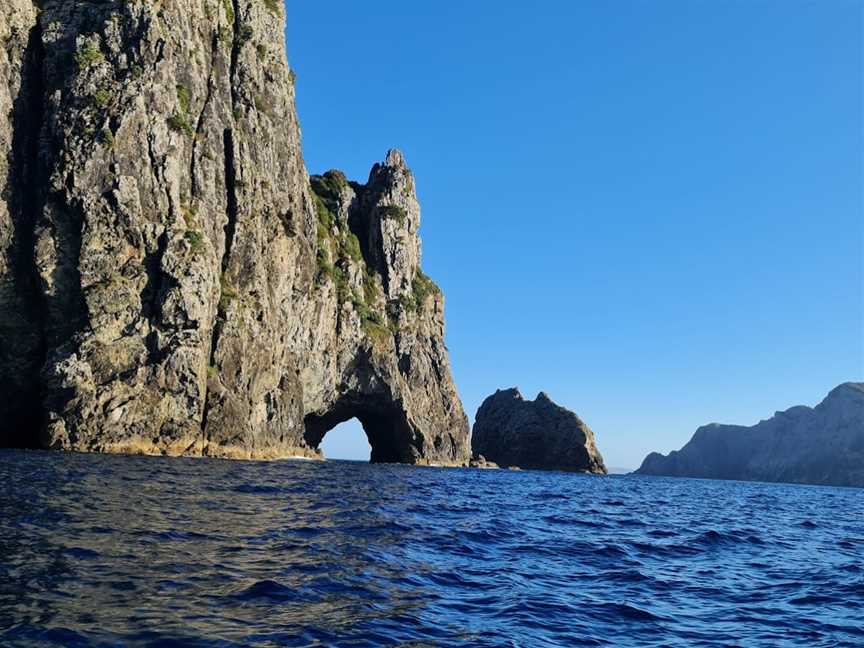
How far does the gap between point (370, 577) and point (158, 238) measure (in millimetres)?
55022

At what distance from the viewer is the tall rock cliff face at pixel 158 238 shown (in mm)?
54594

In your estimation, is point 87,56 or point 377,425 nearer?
point 87,56

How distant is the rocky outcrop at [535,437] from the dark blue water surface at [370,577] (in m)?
103

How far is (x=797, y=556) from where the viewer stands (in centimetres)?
2136

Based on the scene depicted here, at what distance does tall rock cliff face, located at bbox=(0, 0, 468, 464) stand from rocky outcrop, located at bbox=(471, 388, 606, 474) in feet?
184

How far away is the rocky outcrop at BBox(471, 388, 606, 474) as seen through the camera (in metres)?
127

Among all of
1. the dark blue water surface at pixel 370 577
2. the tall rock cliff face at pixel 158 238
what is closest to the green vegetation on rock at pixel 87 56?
the tall rock cliff face at pixel 158 238

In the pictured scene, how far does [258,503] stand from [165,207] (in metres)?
47.5

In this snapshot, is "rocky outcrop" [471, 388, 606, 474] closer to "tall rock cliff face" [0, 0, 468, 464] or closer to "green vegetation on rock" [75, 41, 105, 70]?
"tall rock cliff face" [0, 0, 468, 464]

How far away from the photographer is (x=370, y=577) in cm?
1320

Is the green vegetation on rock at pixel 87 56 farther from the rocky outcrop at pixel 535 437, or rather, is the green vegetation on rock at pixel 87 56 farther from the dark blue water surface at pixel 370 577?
the rocky outcrop at pixel 535 437

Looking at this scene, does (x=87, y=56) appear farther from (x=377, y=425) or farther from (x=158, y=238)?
(x=377, y=425)

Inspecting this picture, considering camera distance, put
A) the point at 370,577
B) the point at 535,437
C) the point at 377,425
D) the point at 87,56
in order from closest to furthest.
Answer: the point at 370,577
the point at 87,56
the point at 377,425
the point at 535,437

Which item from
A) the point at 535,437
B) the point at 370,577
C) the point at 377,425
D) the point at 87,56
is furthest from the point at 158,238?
the point at 535,437
